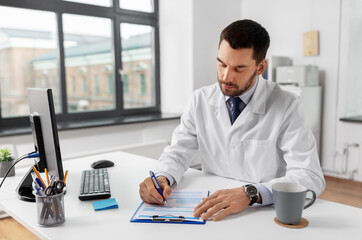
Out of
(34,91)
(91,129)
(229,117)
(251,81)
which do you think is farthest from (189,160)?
(91,129)

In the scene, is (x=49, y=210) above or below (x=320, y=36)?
below

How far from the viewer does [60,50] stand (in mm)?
3246

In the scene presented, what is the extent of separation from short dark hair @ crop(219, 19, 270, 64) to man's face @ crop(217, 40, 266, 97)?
2 cm

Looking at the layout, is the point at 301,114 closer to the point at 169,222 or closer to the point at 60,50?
the point at 169,222

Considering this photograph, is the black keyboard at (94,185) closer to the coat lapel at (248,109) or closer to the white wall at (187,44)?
the coat lapel at (248,109)

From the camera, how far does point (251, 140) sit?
139 centimetres

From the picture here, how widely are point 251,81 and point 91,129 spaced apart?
2031 millimetres

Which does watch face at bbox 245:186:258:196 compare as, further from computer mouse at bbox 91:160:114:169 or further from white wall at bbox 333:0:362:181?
white wall at bbox 333:0:362:181

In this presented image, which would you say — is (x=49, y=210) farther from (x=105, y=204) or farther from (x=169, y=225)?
(x=169, y=225)

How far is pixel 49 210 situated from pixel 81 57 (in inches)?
110

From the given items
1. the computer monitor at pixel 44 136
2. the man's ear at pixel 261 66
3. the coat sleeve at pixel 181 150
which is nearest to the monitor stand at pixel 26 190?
the computer monitor at pixel 44 136

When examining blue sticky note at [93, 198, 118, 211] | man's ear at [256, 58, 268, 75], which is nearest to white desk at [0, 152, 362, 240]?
blue sticky note at [93, 198, 118, 211]

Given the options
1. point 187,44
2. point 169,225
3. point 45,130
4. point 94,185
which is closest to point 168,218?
point 169,225

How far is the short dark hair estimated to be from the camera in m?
1.25
